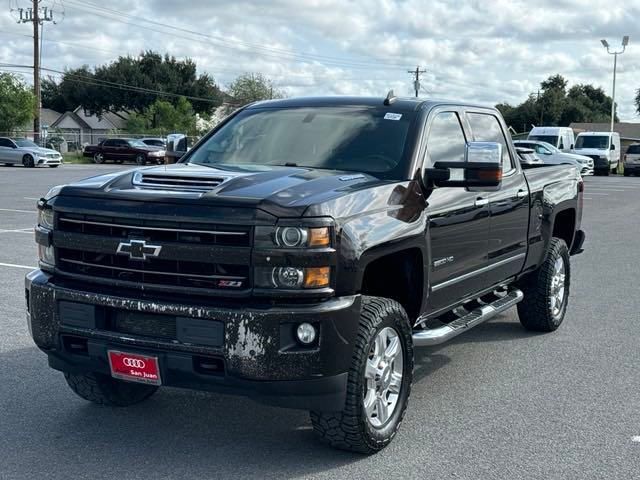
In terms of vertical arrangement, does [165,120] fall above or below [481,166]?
above

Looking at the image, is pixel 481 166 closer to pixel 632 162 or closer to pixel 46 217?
pixel 46 217

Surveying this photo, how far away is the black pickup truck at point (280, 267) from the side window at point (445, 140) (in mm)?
21

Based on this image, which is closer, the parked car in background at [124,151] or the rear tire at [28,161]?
the rear tire at [28,161]

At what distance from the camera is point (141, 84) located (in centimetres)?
8838

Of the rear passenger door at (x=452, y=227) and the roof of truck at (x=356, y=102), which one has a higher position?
the roof of truck at (x=356, y=102)

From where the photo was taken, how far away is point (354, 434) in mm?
4312

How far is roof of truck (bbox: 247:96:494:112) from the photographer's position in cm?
562

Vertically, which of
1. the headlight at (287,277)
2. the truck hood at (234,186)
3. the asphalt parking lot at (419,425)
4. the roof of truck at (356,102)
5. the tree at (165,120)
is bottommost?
the asphalt parking lot at (419,425)

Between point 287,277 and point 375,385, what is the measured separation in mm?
892

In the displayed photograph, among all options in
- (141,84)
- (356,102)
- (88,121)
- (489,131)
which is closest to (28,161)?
(489,131)

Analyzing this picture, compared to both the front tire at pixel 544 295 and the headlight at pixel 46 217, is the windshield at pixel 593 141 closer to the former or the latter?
the front tire at pixel 544 295

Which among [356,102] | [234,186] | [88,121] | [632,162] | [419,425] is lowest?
[419,425]

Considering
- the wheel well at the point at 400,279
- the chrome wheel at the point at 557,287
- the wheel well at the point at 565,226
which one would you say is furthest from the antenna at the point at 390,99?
the wheel well at the point at 565,226

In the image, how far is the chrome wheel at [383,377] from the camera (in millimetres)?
4449
